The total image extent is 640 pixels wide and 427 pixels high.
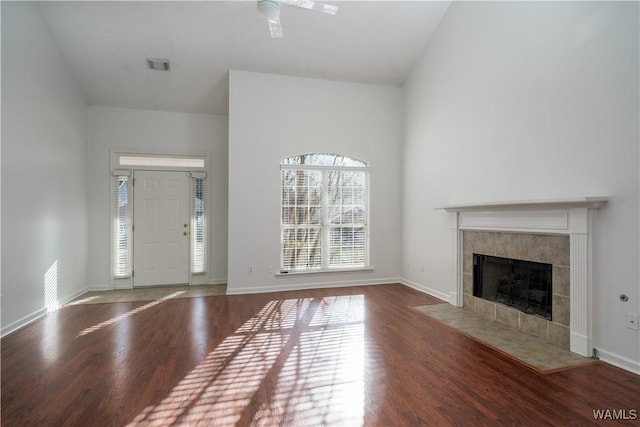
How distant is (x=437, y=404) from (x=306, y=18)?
183 inches

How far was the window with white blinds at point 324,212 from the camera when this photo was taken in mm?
5348

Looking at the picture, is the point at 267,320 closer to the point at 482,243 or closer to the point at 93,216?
the point at 482,243

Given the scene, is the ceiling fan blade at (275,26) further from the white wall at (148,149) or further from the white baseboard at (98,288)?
the white baseboard at (98,288)

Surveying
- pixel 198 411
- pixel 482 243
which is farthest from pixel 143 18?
pixel 482 243

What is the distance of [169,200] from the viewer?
18.7 feet

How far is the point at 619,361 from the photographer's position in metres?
2.55

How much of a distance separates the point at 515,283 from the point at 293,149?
3.64 metres

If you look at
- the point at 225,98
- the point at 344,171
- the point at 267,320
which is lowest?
the point at 267,320

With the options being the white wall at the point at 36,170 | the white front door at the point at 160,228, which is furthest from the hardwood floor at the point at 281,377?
the white front door at the point at 160,228

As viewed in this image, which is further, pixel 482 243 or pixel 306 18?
pixel 306 18

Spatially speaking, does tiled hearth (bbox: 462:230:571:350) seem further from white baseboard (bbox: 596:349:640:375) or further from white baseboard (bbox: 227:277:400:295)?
white baseboard (bbox: 227:277:400:295)

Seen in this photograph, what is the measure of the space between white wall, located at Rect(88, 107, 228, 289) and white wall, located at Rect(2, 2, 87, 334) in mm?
351

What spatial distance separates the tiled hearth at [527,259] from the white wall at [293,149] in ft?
5.91

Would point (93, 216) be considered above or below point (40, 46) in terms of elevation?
below
